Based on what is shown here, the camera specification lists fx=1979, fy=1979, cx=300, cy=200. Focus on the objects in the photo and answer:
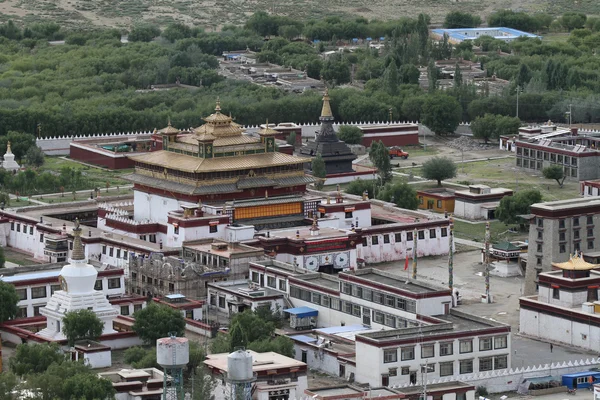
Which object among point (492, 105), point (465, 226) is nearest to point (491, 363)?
point (465, 226)

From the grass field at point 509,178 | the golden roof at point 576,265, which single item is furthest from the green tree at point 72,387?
the grass field at point 509,178

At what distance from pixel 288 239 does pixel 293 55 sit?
A: 3700 inches

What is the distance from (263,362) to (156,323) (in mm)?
8248

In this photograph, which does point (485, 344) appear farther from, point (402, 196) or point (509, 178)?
point (509, 178)

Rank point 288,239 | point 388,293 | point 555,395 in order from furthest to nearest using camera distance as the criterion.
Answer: point 288,239, point 388,293, point 555,395

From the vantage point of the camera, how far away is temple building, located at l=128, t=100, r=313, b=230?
314 ft

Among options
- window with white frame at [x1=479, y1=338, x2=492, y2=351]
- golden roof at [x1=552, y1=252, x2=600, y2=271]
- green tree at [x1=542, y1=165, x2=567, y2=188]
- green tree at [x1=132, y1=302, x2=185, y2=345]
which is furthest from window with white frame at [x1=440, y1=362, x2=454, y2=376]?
green tree at [x1=542, y1=165, x2=567, y2=188]

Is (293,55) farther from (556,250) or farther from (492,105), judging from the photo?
(556,250)

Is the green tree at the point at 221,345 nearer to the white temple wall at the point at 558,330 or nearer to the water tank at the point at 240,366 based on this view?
the white temple wall at the point at 558,330

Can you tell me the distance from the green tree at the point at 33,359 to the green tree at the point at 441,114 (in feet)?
235

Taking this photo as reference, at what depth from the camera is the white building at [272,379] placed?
2680 inches

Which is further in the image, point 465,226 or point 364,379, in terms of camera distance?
point 465,226

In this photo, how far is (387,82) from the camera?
512ft

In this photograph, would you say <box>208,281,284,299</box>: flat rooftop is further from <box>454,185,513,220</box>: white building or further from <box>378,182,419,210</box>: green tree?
<box>454,185,513,220</box>: white building
